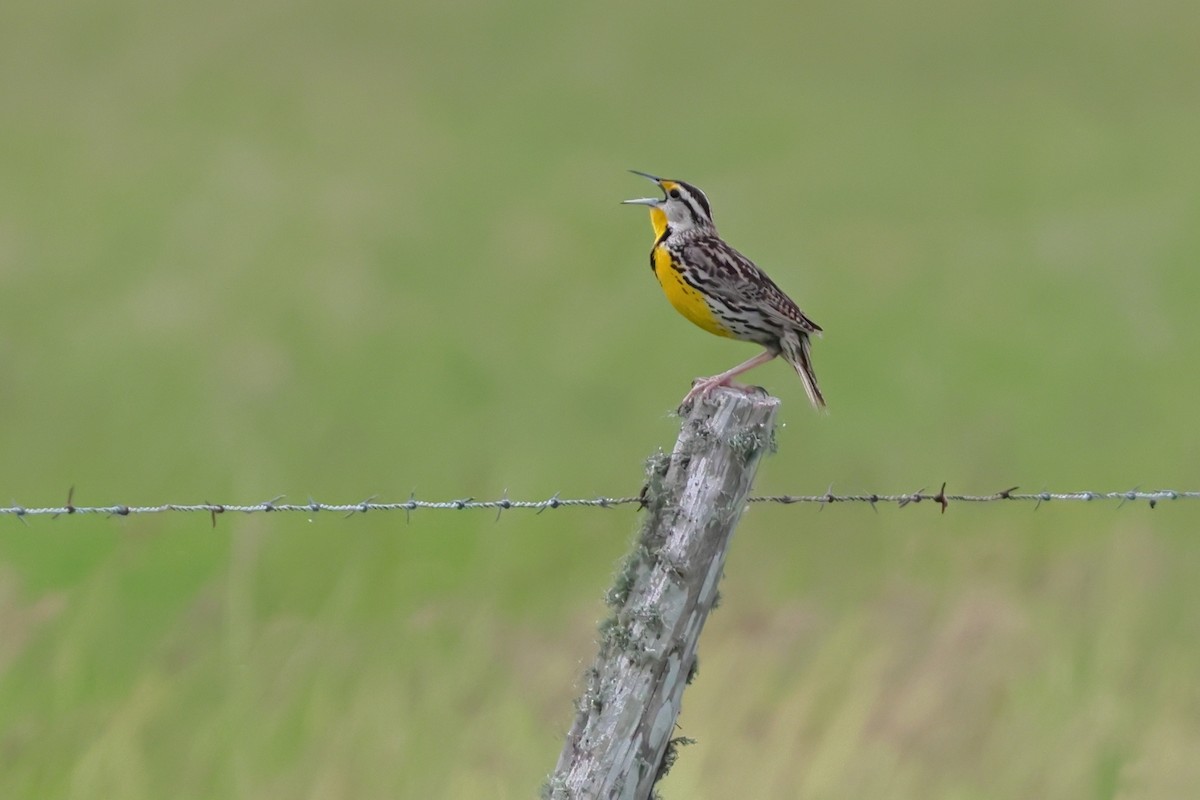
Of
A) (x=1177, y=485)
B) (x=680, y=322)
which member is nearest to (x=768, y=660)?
(x=1177, y=485)

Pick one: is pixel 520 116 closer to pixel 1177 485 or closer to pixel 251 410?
pixel 251 410

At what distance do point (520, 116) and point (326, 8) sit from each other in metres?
2.54

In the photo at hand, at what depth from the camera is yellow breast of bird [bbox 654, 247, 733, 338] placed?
617cm

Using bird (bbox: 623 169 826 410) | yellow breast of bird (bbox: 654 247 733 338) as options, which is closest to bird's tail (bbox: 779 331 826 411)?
bird (bbox: 623 169 826 410)

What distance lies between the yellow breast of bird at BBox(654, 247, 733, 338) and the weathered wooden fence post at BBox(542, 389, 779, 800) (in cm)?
137

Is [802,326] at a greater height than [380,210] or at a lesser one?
lesser

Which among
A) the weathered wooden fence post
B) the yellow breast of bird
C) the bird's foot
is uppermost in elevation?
the yellow breast of bird

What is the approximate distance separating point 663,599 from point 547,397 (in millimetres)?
5887

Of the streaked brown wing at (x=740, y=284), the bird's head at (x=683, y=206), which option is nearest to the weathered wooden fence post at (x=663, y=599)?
the streaked brown wing at (x=740, y=284)

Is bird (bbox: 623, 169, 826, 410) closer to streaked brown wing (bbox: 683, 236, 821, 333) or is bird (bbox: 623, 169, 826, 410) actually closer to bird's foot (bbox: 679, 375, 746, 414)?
streaked brown wing (bbox: 683, 236, 821, 333)

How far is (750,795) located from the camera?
6797 millimetres

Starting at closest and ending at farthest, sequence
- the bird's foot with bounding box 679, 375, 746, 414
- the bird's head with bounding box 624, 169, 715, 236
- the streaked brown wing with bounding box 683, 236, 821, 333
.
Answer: the bird's foot with bounding box 679, 375, 746, 414 → the streaked brown wing with bounding box 683, 236, 821, 333 → the bird's head with bounding box 624, 169, 715, 236

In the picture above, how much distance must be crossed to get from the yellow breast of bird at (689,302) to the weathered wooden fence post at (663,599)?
137 centimetres

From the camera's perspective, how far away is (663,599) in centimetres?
479
